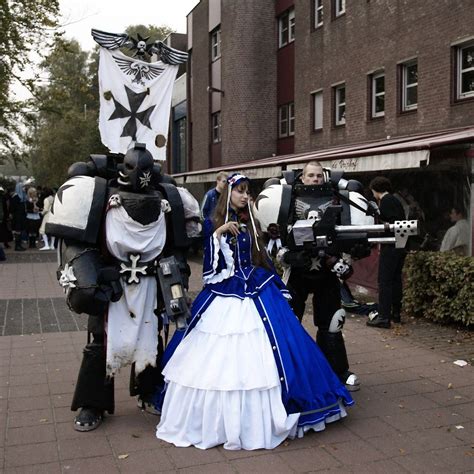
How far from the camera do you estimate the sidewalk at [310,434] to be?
3.81m

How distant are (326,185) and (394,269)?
341 centimetres

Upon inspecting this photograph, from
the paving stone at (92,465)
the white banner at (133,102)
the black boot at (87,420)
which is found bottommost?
the paving stone at (92,465)

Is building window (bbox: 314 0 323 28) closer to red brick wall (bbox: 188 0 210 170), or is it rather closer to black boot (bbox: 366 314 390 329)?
red brick wall (bbox: 188 0 210 170)

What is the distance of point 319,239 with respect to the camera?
173 inches

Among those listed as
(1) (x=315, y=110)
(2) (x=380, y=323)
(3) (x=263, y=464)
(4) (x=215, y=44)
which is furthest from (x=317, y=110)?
(3) (x=263, y=464)

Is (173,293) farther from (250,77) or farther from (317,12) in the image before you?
(250,77)

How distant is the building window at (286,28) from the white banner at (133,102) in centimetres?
1786

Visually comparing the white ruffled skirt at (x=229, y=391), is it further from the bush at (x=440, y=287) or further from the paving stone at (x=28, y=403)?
the bush at (x=440, y=287)

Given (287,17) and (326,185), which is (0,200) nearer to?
(287,17)

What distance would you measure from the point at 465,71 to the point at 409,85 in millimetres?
1938

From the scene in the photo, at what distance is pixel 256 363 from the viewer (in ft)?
13.0

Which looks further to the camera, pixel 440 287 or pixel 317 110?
pixel 317 110

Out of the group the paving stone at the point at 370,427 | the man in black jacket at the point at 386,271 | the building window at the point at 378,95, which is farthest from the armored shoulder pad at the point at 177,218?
the building window at the point at 378,95

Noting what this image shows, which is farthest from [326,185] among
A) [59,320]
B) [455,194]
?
[455,194]
